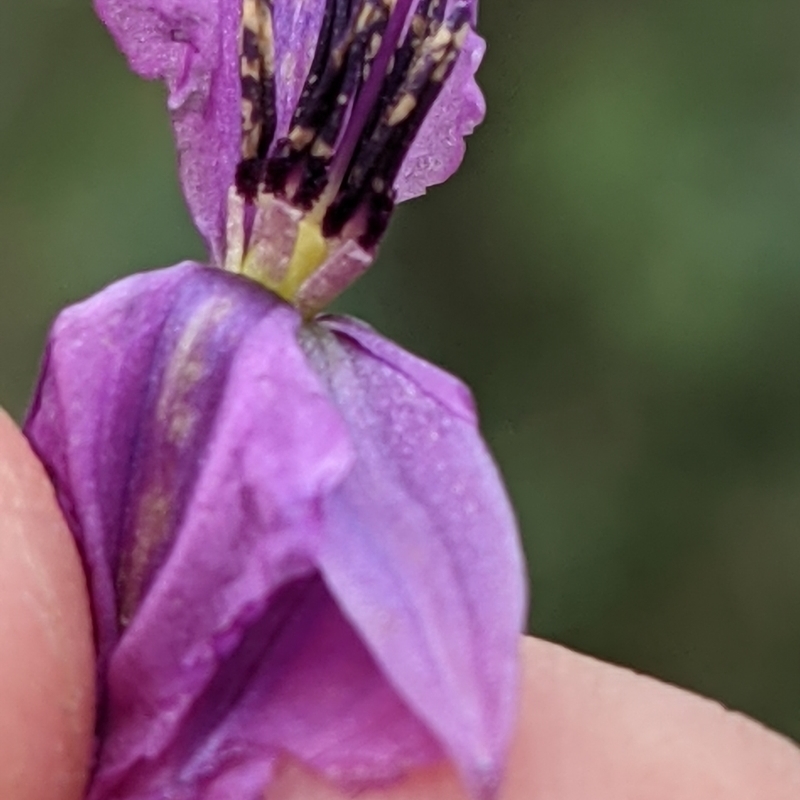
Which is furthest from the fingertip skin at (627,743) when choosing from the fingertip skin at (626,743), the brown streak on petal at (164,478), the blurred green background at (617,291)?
the blurred green background at (617,291)

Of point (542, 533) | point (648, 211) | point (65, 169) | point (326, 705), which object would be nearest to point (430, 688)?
point (326, 705)

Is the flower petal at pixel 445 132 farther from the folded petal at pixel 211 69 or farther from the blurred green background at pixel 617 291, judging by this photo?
the blurred green background at pixel 617 291

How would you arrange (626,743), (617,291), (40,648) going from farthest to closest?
(617,291)
(626,743)
(40,648)

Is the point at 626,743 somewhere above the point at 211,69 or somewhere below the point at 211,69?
below

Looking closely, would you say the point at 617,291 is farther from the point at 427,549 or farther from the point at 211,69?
the point at 427,549

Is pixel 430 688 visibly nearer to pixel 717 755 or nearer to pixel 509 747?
pixel 509 747

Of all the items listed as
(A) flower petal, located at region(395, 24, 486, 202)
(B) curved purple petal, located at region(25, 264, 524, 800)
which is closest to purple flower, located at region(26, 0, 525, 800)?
(B) curved purple petal, located at region(25, 264, 524, 800)

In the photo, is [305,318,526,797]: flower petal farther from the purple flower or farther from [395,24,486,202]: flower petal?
[395,24,486,202]: flower petal

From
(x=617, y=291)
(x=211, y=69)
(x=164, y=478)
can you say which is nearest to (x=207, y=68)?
(x=211, y=69)
